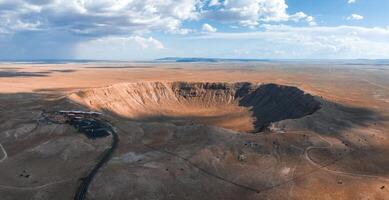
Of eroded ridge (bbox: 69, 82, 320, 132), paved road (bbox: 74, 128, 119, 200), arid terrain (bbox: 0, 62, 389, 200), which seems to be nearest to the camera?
paved road (bbox: 74, 128, 119, 200)

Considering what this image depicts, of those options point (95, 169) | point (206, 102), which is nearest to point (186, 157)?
point (95, 169)

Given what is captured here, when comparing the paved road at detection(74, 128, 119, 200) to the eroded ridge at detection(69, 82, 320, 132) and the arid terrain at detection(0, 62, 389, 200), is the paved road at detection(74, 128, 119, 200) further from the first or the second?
the eroded ridge at detection(69, 82, 320, 132)

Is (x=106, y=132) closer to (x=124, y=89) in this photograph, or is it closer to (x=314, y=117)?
(x=314, y=117)

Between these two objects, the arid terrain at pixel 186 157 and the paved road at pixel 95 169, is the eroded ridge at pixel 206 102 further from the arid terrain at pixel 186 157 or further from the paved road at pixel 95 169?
the paved road at pixel 95 169

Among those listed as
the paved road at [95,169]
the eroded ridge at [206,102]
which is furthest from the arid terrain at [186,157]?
the eroded ridge at [206,102]

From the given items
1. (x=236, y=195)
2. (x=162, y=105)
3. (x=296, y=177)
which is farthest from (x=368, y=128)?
(x=162, y=105)

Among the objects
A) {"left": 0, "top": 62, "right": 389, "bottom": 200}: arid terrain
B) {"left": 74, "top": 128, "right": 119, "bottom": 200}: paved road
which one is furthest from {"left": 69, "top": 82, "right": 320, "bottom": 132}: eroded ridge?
{"left": 74, "top": 128, "right": 119, "bottom": 200}: paved road

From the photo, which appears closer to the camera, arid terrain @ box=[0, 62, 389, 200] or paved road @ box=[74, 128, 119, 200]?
paved road @ box=[74, 128, 119, 200]

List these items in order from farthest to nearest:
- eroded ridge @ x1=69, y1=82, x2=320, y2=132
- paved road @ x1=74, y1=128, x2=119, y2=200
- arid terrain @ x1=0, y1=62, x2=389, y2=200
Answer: eroded ridge @ x1=69, y1=82, x2=320, y2=132 → arid terrain @ x1=0, y1=62, x2=389, y2=200 → paved road @ x1=74, y1=128, x2=119, y2=200
